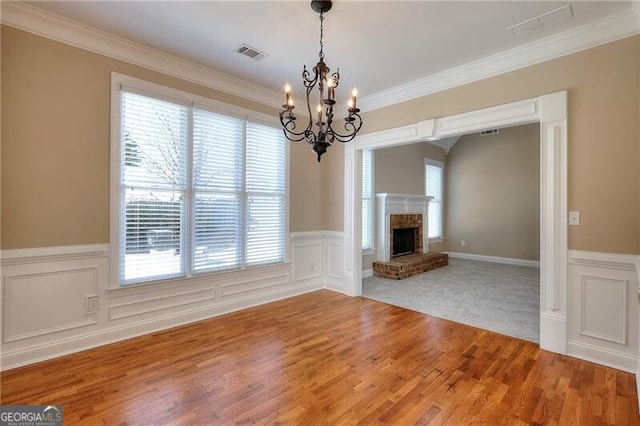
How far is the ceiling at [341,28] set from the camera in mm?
2537

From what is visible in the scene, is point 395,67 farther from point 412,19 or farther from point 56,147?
point 56,147

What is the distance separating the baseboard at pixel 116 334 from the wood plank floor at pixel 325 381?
10 cm

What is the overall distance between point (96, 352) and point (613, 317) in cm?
474

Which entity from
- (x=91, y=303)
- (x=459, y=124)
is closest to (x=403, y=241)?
(x=459, y=124)

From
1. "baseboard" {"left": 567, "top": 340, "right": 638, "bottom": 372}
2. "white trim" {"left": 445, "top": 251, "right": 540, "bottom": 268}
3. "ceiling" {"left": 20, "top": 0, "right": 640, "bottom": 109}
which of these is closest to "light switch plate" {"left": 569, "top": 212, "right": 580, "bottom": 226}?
"baseboard" {"left": 567, "top": 340, "right": 638, "bottom": 372}

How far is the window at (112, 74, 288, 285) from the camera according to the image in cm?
322

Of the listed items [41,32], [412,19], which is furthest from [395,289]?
[41,32]

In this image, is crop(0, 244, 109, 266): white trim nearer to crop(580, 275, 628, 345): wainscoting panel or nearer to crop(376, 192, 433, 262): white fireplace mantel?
crop(580, 275, 628, 345): wainscoting panel

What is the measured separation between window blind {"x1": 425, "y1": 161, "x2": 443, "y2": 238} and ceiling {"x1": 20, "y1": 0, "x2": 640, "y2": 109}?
478 cm

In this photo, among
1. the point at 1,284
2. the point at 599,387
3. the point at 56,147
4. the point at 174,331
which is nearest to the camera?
the point at 599,387

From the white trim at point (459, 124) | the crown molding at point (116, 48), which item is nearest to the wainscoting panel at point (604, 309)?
the white trim at point (459, 124)

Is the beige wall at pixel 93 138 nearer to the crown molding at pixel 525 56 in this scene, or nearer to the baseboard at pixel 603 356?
the crown molding at pixel 525 56

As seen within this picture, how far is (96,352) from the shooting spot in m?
2.91

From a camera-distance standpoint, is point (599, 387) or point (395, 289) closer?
point (599, 387)
